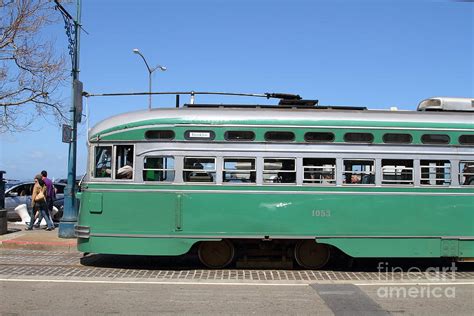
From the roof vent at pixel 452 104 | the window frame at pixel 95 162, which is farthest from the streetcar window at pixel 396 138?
the window frame at pixel 95 162

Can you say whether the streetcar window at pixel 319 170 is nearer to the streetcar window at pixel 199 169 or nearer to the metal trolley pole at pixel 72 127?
the streetcar window at pixel 199 169

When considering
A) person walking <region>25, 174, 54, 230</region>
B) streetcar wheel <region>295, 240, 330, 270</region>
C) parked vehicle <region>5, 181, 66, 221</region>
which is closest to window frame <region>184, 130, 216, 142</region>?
streetcar wheel <region>295, 240, 330, 270</region>

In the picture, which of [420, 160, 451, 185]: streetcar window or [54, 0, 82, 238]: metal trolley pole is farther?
[54, 0, 82, 238]: metal trolley pole

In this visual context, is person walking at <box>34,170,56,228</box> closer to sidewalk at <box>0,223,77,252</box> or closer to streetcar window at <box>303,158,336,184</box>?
sidewalk at <box>0,223,77,252</box>

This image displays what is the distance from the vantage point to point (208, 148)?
9.12 meters

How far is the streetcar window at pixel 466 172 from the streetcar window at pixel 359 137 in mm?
1782

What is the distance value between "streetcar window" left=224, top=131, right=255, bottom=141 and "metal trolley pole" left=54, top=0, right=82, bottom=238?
572 centimetres

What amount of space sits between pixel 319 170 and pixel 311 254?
1.67m

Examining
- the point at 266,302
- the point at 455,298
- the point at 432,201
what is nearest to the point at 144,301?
the point at 266,302

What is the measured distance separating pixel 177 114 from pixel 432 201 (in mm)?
5007

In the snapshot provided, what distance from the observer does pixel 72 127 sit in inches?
523

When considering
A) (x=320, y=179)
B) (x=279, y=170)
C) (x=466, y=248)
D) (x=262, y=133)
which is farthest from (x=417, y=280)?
(x=262, y=133)

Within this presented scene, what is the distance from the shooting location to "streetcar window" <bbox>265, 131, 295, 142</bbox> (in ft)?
30.2

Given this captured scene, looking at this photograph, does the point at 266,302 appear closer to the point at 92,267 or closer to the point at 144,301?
the point at 144,301
